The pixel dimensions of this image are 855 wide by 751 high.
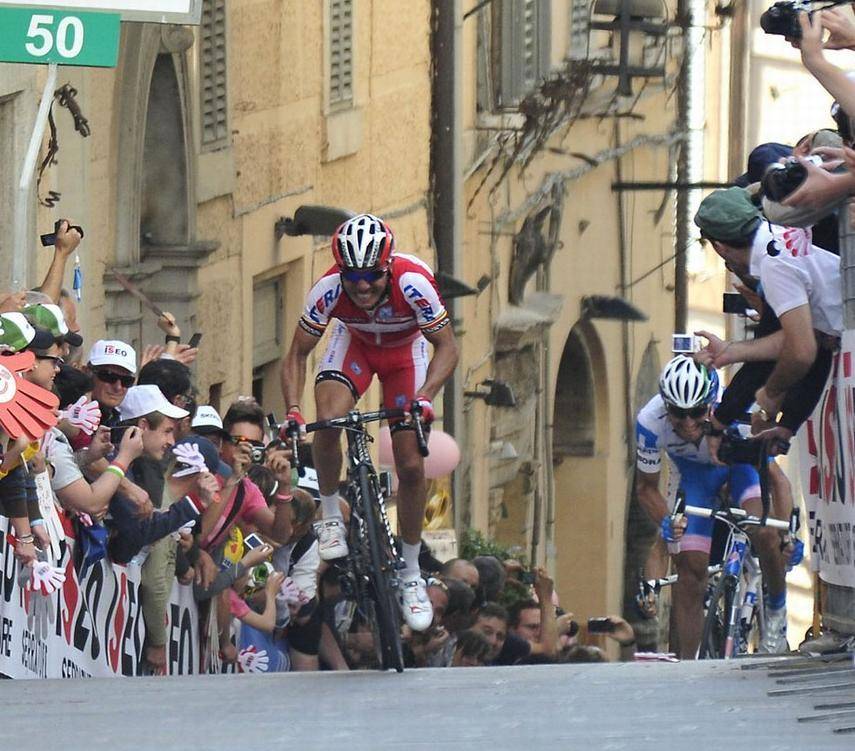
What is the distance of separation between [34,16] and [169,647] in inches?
112

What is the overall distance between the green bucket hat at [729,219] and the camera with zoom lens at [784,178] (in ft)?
5.47

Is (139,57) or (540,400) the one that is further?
(540,400)

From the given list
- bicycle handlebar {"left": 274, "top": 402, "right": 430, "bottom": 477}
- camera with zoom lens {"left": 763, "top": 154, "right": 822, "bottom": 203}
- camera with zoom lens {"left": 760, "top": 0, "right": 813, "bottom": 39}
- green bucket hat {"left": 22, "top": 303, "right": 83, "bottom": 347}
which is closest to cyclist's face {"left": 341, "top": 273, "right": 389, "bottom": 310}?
bicycle handlebar {"left": 274, "top": 402, "right": 430, "bottom": 477}

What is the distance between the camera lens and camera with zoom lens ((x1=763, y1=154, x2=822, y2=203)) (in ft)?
31.3

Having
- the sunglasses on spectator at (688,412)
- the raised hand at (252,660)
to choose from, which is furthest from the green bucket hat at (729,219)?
the sunglasses on spectator at (688,412)

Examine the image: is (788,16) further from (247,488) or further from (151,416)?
(247,488)

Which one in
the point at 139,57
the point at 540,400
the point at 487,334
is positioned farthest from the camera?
the point at 540,400

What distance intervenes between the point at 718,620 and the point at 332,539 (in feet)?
9.54

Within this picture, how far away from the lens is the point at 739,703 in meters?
9.57

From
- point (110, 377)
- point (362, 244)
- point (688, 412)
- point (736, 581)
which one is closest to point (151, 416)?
point (110, 377)

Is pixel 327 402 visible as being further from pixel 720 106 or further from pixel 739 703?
pixel 720 106

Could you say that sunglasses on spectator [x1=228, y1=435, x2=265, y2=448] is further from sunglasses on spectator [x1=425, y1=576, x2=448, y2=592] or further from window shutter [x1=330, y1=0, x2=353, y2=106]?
window shutter [x1=330, y1=0, x2=353, y2=106]

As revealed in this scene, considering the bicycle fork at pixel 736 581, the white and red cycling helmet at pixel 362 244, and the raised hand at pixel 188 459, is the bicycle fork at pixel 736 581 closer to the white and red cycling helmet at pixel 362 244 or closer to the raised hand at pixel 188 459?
the raised hand at pixel 188 459

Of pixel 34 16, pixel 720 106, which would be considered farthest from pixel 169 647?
pixel 720 106
